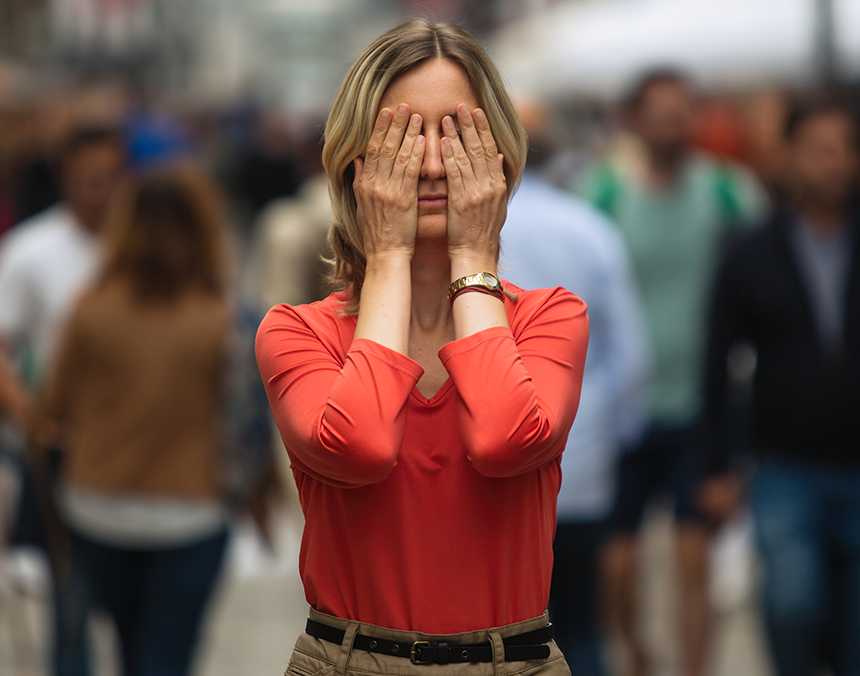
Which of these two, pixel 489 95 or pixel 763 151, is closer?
pixel 489 95

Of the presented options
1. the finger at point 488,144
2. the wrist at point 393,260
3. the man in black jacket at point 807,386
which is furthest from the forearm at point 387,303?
the man in black jacket at point 807,386

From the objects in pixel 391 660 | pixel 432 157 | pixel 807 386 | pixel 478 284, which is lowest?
pixel 391 660

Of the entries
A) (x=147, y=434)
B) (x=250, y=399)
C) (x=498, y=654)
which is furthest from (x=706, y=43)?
(x=498, y=654)

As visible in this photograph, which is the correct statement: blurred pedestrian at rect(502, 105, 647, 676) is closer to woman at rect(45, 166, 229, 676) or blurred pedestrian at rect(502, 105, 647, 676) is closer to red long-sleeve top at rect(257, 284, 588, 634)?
woman at rect(45, 166, 229, 676)

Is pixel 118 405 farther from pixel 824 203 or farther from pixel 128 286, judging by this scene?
pixel 824 203

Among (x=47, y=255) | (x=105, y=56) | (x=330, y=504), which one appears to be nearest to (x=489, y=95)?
(x=330, y=504)

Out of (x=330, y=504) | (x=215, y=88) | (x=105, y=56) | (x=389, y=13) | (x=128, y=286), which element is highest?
(x=389, y=13)

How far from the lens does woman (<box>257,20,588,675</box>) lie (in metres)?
2.33

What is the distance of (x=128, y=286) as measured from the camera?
15.6 feet

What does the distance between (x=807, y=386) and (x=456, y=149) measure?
8.99 ft

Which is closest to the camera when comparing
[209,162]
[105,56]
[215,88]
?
[209,162]

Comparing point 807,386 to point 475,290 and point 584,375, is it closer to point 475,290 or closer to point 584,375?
point 584,375

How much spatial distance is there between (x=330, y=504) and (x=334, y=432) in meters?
0.17

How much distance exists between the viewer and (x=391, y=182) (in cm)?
240
